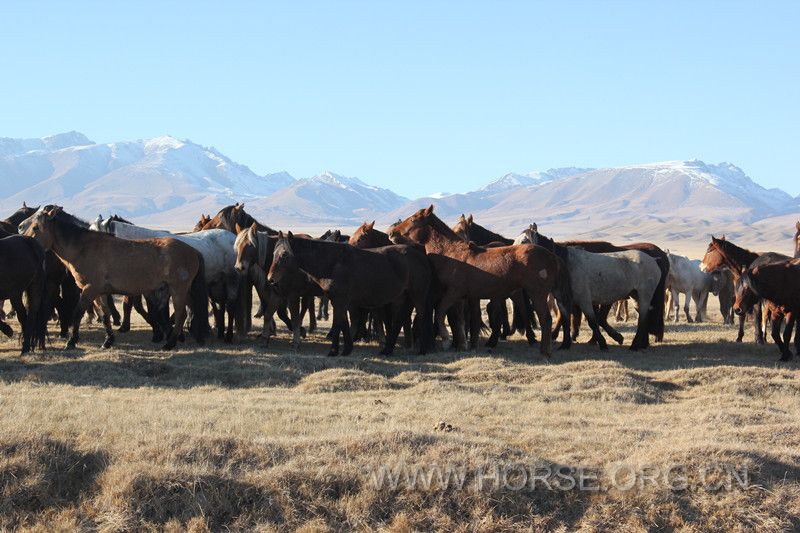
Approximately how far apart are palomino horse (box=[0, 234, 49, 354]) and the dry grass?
125 centimetres

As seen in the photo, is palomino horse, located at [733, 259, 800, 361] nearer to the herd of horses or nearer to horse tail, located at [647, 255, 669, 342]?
the herd of horses

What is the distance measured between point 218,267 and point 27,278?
3.86m

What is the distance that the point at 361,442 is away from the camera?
9945mm

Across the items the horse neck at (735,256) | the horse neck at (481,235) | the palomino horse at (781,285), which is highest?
the horse neck at (481,235)

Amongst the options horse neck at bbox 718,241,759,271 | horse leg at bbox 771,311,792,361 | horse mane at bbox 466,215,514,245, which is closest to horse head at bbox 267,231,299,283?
horse mane at bbox 466,215,514,245

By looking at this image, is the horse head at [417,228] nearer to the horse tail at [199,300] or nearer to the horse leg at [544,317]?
the horse leg at [544,317]

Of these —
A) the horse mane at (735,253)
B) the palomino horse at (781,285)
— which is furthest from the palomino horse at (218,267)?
the palomino horse at (781,285)

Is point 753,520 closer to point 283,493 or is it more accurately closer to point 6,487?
point 283,493

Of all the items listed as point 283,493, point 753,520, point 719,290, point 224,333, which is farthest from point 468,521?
point 719,290

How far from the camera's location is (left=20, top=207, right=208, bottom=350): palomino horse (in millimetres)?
15625

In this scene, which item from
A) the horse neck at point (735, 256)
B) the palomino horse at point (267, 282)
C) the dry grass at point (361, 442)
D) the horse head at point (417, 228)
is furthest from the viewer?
the horse neck at point (735, 256)

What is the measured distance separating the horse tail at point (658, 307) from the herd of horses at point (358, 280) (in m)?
0.03

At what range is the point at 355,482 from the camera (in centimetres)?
943

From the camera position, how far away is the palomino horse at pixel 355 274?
1573 cm
